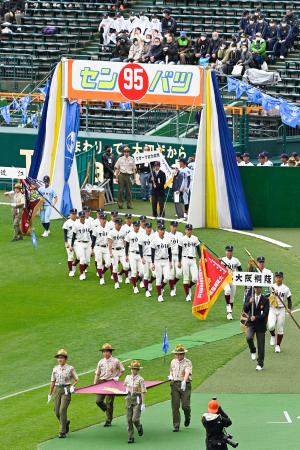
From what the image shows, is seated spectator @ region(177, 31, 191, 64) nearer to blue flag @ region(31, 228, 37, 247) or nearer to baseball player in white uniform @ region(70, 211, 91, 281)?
blue flag @ region(31, 228, 37, 247)

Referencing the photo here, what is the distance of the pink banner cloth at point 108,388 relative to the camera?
2741cm

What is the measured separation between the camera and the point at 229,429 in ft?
89.5

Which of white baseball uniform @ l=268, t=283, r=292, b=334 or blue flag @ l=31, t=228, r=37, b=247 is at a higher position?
white baseball uniform @ l=268, t=283, r=292, b=334

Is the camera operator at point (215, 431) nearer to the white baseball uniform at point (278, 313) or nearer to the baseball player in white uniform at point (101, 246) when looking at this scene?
the white baseball uniform at point (278, 313)

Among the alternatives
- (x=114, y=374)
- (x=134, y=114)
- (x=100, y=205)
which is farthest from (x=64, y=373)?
(x=134, y=114)

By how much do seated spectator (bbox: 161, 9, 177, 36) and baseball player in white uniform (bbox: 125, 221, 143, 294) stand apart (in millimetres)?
20186

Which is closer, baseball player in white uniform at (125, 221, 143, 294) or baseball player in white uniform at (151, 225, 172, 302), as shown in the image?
baseball player in white uniform at (151, 225, 172, 302)

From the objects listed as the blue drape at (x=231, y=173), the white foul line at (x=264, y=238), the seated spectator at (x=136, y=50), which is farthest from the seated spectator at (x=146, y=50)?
the white foul line at (x=264, y=238)

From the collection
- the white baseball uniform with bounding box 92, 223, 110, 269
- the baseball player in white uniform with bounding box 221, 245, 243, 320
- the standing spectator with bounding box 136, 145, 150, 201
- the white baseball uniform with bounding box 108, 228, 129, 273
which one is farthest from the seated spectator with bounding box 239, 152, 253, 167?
the baseball player in white uniform with bounding box 221, 245, 243, 320

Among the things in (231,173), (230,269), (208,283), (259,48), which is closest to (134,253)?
(208,283)

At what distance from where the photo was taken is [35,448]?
26672 millimetres

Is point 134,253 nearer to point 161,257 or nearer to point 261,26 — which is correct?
point 161,257

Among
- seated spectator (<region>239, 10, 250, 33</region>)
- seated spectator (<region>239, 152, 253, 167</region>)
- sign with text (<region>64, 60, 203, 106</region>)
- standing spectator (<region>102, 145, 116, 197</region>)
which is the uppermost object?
seated spectator (<region>239, 10, 250, 33</region>)

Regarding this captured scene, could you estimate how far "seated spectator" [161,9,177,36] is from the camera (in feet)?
185
